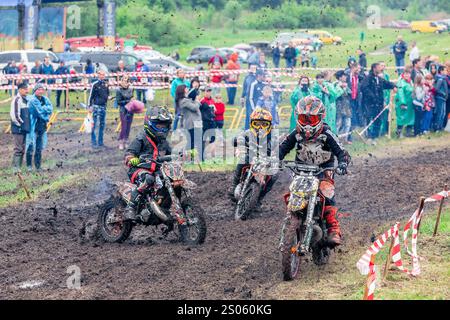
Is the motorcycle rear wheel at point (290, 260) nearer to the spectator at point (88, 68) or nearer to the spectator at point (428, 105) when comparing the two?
the spectator at point (428, 105)

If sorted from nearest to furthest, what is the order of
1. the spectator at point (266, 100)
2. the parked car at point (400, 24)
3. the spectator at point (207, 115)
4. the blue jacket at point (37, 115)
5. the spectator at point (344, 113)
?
the blue jacket at point (37, 115), the spectator at point (207, 115), the spectator at point (266, 100), the spectator at point (344, 113), the parked car at point (400, 24)

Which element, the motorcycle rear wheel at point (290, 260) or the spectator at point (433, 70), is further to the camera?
the spectator at point (433, 70)

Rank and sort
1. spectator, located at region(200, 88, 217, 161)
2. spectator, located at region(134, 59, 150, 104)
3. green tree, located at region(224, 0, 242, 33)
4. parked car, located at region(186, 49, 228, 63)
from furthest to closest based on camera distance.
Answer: parked car, located at region(186, 49, 228, 63) < green tree, located at region(224, 0, 242, 33) < spectator, located at region(134, 59, 150, 104) < spectator, located at region(200, 88, 217, 161)

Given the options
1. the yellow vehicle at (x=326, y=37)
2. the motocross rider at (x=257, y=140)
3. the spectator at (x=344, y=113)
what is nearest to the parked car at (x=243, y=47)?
the yellow vehicle at (x=326, y=37)

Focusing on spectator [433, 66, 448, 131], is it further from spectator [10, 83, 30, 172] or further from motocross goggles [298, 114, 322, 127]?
motocross goggles [298, 114, 322, 127]

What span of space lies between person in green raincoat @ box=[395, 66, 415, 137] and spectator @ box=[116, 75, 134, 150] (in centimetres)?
703

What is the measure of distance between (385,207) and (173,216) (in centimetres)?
434

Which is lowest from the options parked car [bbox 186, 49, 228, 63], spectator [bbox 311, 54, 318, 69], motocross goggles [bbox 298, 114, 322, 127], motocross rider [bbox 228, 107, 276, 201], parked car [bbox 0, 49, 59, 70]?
parked car [bbox 186, 49, 228, 63]

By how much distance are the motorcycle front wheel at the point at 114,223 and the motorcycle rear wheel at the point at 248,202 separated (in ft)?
7.19

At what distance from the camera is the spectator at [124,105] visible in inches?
905

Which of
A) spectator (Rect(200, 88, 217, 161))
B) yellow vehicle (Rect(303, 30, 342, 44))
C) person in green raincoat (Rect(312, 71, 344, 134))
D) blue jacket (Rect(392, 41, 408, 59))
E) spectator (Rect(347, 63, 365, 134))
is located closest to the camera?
spectator (Rect(200, 88, 217, 161))

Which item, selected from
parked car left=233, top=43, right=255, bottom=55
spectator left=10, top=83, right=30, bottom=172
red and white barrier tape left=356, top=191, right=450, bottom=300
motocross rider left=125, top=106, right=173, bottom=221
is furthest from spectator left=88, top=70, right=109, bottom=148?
parked car left=233, top=43, right=255, bottom=55

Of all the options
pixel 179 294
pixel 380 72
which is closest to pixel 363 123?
pixel 380 72

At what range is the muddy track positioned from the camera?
10.4 meters
